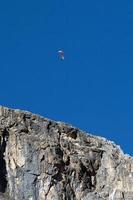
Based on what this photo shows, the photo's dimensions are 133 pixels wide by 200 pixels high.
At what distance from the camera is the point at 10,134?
124750mm

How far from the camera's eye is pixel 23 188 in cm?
12056

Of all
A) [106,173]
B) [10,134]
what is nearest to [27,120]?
[10,134]

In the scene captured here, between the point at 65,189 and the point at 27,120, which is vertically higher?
the point at 27,120

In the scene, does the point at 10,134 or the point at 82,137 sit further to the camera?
the point at 82,137

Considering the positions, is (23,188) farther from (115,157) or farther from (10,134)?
(115,157)

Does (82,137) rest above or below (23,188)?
above

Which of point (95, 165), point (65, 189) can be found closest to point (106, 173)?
point (95, 165)

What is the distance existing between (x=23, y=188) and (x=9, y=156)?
525cm

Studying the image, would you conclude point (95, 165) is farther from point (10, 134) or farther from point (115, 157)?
point (10, 134)

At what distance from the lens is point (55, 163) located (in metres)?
124

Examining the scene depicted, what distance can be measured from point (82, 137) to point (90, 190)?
34.2 feet

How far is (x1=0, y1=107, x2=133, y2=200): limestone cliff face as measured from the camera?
399 feet

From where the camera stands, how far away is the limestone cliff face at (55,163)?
121750mm

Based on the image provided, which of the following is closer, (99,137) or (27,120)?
(27,120)
